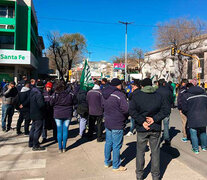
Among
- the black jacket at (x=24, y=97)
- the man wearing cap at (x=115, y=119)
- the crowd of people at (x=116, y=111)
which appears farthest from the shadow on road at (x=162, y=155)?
the black jacket at (x=24, y=97)

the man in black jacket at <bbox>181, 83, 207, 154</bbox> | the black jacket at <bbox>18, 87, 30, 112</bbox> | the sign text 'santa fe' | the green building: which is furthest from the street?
the green building

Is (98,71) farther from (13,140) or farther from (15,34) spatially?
(13,140)

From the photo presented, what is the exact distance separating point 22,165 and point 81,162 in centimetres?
129

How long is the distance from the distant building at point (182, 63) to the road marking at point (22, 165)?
56.7ft

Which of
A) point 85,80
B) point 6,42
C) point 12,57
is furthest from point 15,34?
point 85,80

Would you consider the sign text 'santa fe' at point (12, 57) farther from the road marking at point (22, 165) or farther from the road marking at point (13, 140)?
the road marking at point (22, 165)

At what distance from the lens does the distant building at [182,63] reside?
28253mm

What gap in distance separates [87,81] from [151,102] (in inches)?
158

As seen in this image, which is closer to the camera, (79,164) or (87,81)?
(79,164)

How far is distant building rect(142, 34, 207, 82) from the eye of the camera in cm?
2825

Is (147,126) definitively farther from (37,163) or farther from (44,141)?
(44,141)

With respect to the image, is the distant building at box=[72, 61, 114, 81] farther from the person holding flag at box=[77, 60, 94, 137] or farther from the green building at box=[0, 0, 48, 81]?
the person holding flag at box=[77, 60, 94, 137]

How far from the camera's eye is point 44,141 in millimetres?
6316

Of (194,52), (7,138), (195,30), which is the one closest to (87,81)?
(7,138)
